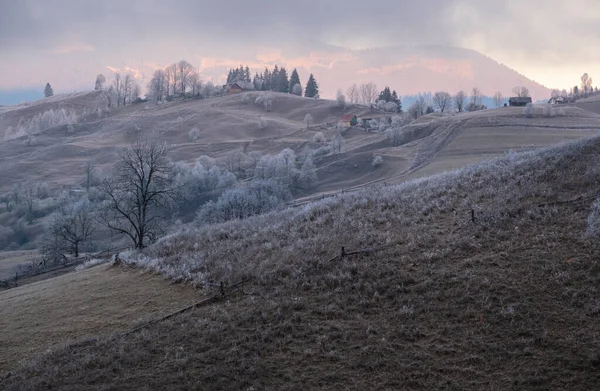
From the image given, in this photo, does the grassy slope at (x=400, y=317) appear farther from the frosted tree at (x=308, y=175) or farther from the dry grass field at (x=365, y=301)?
the frosted tree at (x=308, y=175)

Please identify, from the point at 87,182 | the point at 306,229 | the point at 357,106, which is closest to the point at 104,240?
the point at 87,182

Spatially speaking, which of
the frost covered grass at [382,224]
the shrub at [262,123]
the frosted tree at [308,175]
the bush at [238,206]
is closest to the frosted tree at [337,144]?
the frosted tree at [308,175]

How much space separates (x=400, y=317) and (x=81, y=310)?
11345 millimetres

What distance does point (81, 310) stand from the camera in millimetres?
16484

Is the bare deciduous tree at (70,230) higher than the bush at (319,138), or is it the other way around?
the bush at (319,138)

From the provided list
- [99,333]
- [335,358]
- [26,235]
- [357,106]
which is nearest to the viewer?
[335,358]

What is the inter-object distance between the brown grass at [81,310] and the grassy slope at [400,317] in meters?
1.28

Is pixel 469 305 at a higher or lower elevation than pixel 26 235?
higher

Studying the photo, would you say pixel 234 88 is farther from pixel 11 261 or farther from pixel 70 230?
pixel 11 261

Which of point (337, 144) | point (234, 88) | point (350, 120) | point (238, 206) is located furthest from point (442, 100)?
point (238, 206)

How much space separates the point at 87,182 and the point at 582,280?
105859 millimetres

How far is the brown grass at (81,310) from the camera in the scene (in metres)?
14.0

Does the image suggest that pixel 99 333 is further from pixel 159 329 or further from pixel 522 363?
pixel 522 363

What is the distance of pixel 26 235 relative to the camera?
267 feet
